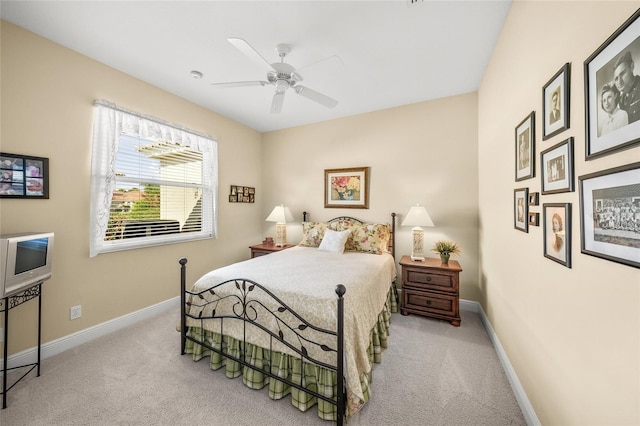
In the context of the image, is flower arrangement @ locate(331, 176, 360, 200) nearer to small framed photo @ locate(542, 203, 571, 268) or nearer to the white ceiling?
the white ceiling

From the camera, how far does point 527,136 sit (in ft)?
5.40

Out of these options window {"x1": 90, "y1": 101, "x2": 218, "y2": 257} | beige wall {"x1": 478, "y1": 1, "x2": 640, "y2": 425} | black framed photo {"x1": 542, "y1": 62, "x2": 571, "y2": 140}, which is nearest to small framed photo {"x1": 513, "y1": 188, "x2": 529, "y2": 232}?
beige wall {"x1": 478, "y1": 1, "x2": 640, "y2": 425}

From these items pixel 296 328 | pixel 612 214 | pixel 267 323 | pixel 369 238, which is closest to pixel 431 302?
pixel 369 238

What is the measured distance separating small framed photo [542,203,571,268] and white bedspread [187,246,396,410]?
3.95 ft

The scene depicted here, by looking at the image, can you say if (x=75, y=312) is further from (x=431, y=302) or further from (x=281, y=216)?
(x=431, y=302)

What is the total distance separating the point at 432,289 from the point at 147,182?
3775 millimetres

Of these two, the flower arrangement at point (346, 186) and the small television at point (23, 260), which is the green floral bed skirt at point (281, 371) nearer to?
the small television at point (23, 260)

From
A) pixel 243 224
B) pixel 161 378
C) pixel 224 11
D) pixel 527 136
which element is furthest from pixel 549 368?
pixel 243 224

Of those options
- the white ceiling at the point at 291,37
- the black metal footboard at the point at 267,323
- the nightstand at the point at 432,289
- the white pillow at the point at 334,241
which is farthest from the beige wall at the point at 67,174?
the nightstand at the point at 432,289

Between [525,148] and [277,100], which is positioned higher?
[277,100]

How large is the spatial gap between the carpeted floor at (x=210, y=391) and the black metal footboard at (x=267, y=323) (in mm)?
194

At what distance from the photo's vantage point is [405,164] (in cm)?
361

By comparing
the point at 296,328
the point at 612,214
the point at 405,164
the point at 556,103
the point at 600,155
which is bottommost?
the point at 296,328

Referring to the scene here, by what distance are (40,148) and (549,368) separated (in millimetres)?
4165
